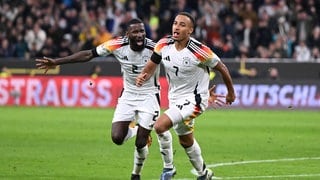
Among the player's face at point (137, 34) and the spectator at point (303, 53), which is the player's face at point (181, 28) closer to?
the player's face at point (137, 34)

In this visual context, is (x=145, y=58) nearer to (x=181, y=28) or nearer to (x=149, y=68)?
(x=149, y=68)

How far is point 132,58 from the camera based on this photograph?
12.7 metres

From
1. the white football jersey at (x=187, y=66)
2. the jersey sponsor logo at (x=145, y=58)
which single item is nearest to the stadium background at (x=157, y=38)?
the jersey sponsor logo at (x=145, y=58)

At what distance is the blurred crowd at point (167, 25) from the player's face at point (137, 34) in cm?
1781

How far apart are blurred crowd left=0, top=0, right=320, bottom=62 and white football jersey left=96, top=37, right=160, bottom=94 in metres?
17.5

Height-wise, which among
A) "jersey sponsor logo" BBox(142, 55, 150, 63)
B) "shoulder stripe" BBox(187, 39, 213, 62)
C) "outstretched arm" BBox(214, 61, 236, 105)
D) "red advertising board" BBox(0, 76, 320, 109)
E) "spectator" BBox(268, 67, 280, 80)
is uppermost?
"shoulder stripe" BBox(187, 39, 213, 62)

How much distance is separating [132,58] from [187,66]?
127cm

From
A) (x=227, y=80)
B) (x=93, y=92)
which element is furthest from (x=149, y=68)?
(x=93, y=92)

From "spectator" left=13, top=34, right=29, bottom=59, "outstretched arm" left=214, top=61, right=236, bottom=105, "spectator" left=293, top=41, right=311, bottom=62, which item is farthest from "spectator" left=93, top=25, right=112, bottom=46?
"outstretched arm" left=214, top=61, right=236, bottom=105

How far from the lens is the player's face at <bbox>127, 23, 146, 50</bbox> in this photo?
12.4 meters

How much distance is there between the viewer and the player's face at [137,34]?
12352mm

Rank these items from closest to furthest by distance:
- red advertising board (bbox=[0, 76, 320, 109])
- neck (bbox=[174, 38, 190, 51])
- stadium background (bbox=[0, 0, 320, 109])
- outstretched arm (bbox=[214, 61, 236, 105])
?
outstretched arm (bbox=[214, 61, 236, 105]) → neck (bbox=[174, 38, 190, 51]) → red advertising board (bbox=[0, 76, 320, 109]) → stadium background (bbox=[0, 0, 320, 109])

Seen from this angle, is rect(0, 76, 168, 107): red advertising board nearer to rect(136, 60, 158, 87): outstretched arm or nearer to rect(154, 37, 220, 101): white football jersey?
rect(136, 60, 158, 87): outstretched arm

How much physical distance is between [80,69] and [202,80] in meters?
17.9
